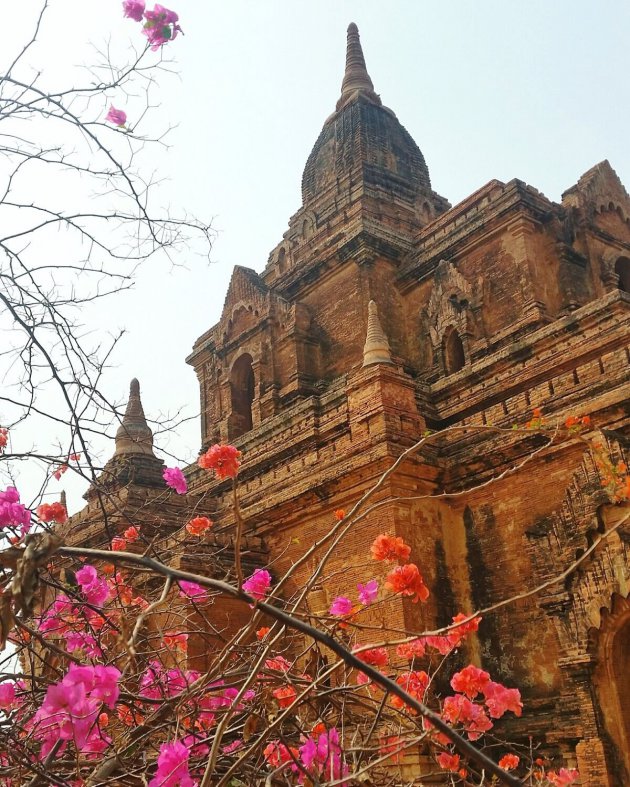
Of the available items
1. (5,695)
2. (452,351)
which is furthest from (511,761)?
(452,351)

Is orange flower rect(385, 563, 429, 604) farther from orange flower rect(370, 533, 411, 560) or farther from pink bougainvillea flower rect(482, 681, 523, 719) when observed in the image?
pink bougainvillea flower rect(482, 681, 523, 719)

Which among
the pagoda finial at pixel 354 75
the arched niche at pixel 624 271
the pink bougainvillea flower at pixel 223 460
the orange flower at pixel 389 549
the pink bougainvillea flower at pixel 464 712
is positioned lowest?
the pink bougainvillea flower at pixel 464 712

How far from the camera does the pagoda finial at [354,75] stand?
2626 centimetres

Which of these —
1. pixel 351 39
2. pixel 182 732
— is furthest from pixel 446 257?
pixel 182 732

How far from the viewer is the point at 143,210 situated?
575 centimetres

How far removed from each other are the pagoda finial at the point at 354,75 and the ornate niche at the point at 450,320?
9.48 meters

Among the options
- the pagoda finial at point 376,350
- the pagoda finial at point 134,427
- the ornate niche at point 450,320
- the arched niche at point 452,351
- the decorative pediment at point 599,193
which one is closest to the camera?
the pagoda finial at point 376,350

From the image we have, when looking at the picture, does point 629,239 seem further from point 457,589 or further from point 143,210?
point 143,210

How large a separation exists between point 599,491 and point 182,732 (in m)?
6.22

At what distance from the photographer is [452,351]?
1845 centimetres

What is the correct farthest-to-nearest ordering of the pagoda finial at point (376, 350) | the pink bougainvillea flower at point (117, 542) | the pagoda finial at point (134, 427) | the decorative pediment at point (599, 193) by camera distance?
the pagoda finial at point (134, 427)
the decorative pediment at point (599, 193)
the pagoda finial at point (376, 350)
the pink bougainvillea flower at point (117, 542)

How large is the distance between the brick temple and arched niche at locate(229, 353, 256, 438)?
0.19 ft

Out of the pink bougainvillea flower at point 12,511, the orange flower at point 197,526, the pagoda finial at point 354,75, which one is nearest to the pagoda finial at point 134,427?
the pagoda finial at point 354,75

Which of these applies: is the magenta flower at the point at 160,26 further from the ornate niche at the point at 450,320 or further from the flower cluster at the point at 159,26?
the ornate niche at the point at 450,320
